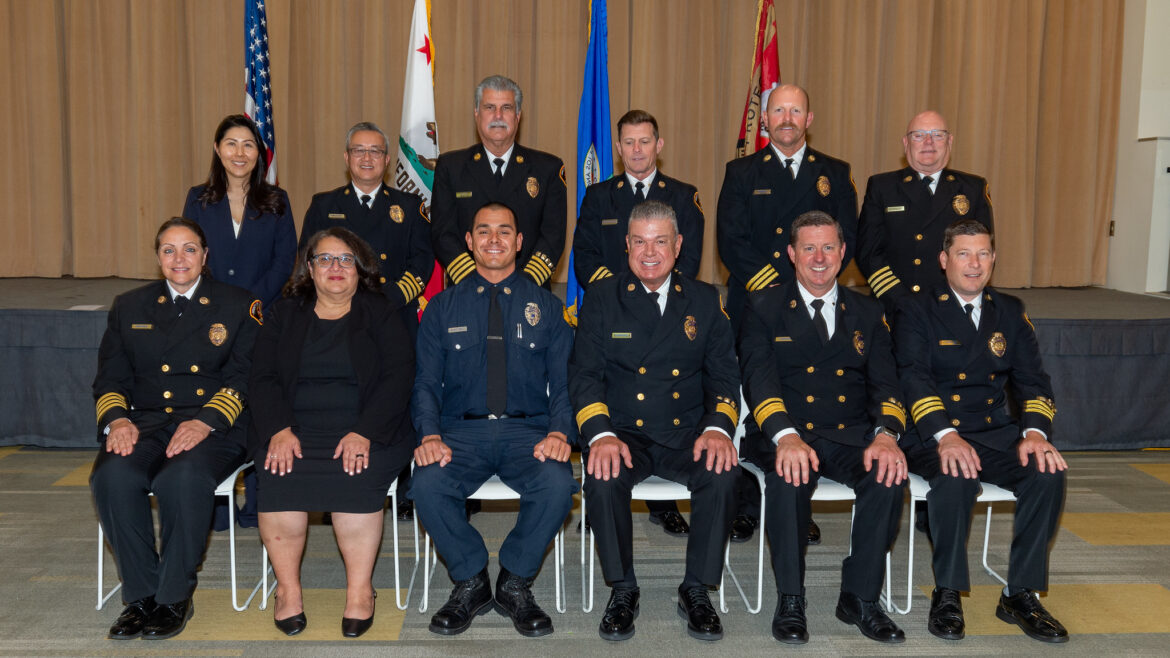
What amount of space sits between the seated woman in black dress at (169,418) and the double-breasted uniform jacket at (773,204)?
2.08 meters

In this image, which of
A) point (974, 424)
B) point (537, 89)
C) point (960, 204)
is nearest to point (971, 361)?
point (974, 424)

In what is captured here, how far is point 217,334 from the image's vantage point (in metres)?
3.37

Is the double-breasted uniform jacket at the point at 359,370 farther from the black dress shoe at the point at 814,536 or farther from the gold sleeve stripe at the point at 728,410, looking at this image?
the black dress shoe at the point at 814,536

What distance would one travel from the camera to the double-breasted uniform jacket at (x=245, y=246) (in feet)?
12.8

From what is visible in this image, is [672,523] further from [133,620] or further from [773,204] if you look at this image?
[133,620]

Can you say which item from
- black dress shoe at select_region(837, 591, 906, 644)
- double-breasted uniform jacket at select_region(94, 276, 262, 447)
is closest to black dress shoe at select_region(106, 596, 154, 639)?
double-breasted uniform jacket at select_region(94, 276, 262, 447)

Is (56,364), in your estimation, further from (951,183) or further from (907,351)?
(951,183)

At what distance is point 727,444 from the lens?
3.14 metres

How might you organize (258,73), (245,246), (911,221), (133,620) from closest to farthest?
(133,620) → (245,246) → (911,221) → (258,73)

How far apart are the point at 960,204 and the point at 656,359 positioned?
1.78m

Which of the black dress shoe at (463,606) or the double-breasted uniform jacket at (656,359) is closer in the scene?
the black dress shoe at (463,606)

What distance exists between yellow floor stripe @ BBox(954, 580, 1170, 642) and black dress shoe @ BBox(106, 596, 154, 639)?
8.82 ft

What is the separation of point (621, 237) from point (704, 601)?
173 centimetres

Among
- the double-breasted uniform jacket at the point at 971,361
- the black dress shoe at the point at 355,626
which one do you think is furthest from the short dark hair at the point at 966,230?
the black dress shoe at the point at 355,626
